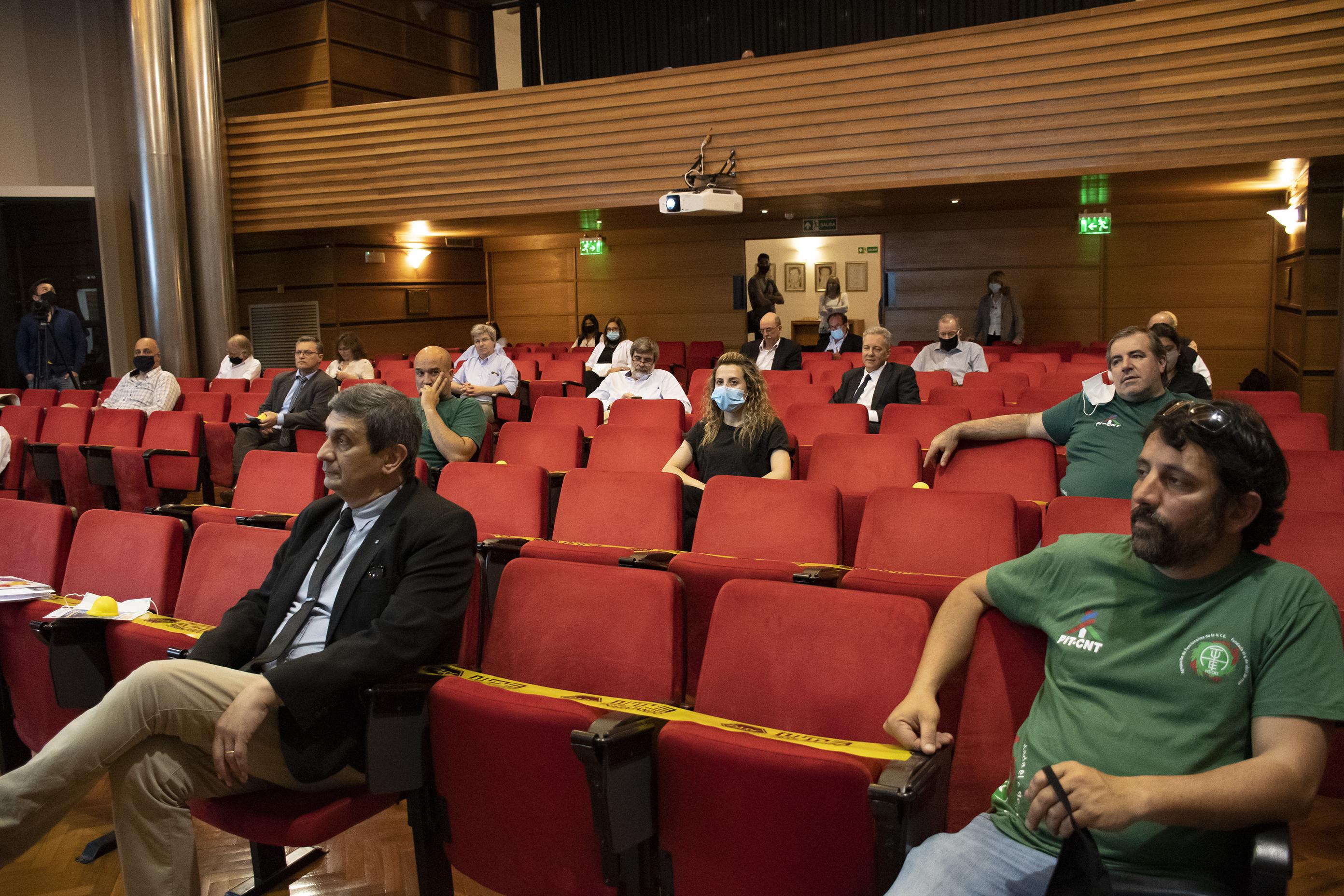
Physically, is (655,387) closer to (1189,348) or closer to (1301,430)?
(1189,348)

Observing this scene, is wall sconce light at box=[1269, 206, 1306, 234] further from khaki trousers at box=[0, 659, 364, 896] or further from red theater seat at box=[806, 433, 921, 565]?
khaki trousers at box=[0, 659, 364, 896]

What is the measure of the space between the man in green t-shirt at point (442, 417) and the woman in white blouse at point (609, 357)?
2.31m

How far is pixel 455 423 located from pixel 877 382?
2.27 m

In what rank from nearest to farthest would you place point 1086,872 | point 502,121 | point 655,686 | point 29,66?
point 1086,872 < point 655,686 < point 502,121 < point 29,66

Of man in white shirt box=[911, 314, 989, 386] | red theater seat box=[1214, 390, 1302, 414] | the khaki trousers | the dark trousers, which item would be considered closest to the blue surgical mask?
the khaki trousers

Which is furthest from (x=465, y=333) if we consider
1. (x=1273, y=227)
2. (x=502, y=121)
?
(x=1273, y=227)

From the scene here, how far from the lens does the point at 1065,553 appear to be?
5.15ft

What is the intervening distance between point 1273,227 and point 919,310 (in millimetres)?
3982

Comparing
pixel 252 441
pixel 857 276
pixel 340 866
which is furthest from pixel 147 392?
pixel 857 276

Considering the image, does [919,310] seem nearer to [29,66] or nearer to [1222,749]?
[29,66]

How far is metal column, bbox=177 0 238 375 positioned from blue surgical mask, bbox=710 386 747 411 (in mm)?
8560

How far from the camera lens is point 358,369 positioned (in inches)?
315

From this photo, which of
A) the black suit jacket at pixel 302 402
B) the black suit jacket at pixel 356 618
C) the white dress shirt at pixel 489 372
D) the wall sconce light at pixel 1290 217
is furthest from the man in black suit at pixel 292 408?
the wall sconce light at pixel 1290 217

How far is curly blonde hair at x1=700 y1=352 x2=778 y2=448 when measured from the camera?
12.3 feet
